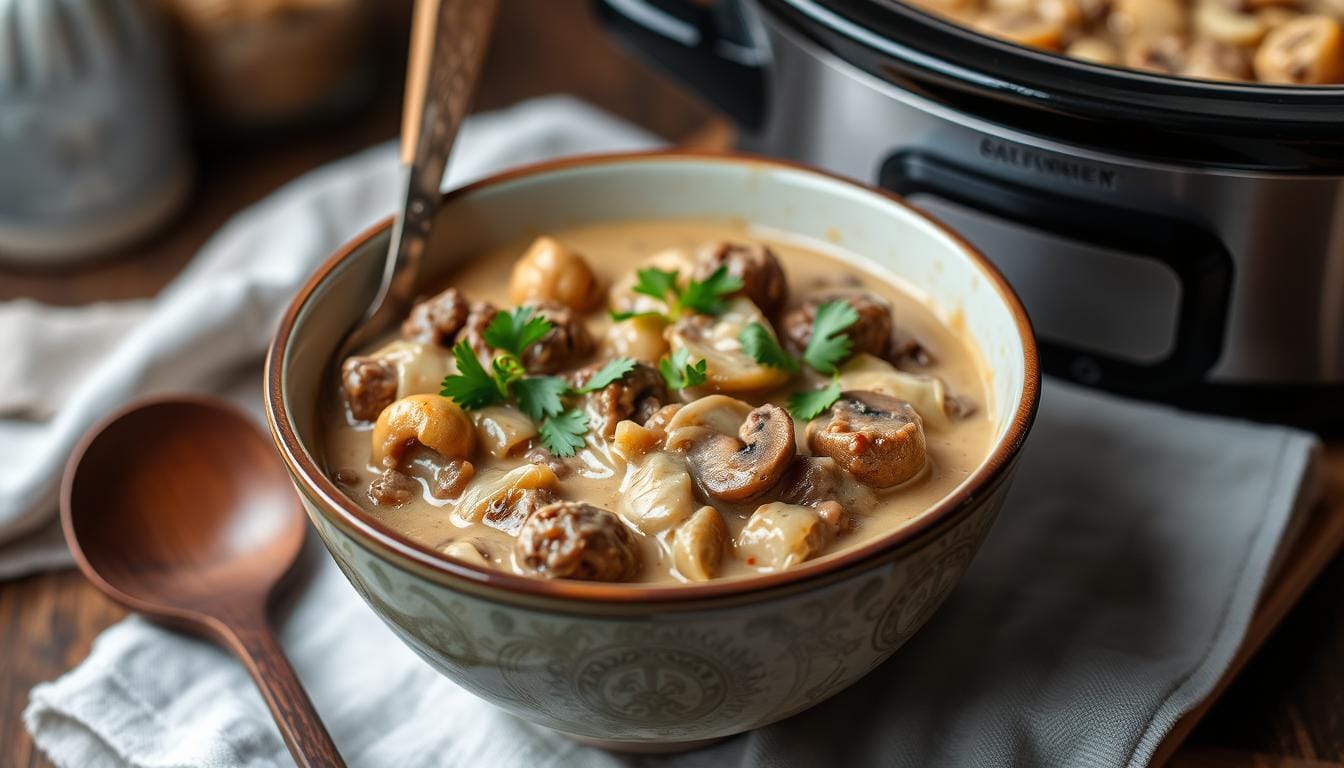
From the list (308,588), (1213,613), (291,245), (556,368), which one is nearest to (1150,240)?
(1213,613)

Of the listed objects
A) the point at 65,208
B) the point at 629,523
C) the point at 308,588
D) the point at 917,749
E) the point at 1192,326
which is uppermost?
the point at 1192,326

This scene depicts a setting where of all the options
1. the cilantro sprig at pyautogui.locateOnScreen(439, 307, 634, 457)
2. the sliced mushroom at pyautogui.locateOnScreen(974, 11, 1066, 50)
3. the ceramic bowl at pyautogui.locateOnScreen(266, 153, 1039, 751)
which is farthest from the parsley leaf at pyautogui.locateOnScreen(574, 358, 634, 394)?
the sliced mushroom at pyautogui.locateOnScreen(974, 11, 1066, 50)

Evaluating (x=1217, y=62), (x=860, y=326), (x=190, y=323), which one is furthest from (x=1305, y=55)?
(x=190, y=323)

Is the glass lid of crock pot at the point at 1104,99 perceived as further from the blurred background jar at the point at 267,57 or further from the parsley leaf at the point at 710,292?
the blurred background jar at the point at 267,57

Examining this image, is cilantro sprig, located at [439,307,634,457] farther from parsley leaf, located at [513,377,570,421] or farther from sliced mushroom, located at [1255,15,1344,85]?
sliced mushroom, located at [1255,15,1344,85]

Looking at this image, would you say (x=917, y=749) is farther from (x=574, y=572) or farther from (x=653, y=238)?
(x=653, y=238)

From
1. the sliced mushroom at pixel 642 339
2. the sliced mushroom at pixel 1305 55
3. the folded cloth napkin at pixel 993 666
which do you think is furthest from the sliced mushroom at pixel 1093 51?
the sliced mushroom at pixel 642 339
